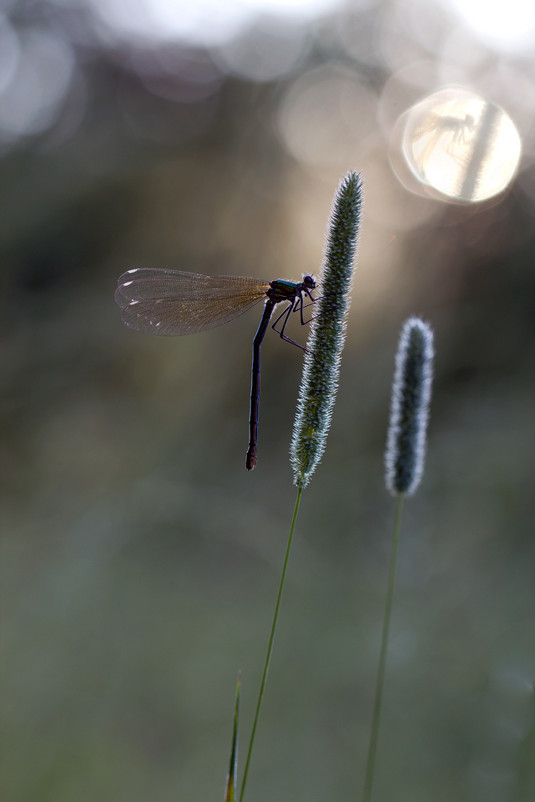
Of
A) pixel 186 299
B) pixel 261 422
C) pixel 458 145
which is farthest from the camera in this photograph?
pixel 261 422

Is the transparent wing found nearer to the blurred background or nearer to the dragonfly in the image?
the dragonfly

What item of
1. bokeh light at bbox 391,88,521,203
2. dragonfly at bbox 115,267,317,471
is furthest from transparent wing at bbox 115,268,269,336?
bokeh light at bbox 391,88,521,203

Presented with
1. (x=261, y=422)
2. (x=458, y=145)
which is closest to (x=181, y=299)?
(x=458, y=145)

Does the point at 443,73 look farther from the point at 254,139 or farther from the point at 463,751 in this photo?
the point at 463,751

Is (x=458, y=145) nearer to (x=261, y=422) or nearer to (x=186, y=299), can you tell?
(x=186, y=299)

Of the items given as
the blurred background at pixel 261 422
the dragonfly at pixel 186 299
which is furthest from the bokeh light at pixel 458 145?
the dragonfly at pixel 186 299

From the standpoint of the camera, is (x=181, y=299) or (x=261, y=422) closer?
(x=181, y=299)
